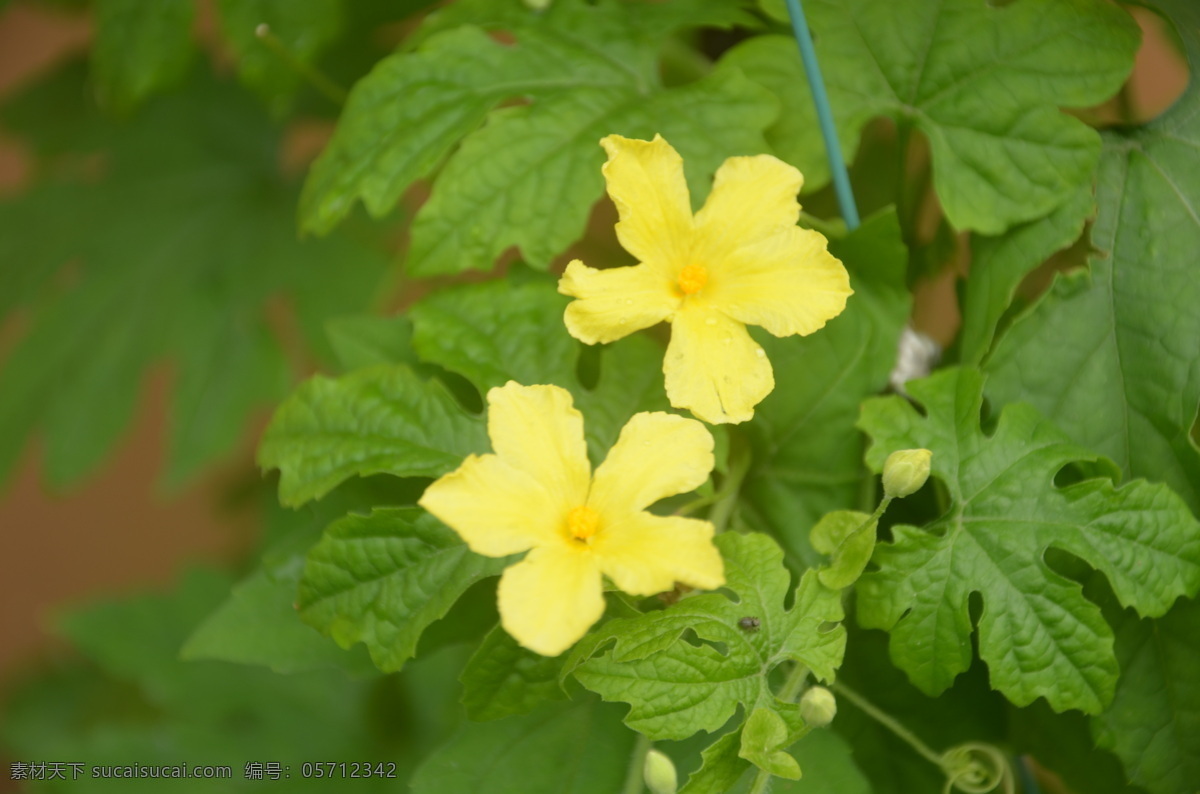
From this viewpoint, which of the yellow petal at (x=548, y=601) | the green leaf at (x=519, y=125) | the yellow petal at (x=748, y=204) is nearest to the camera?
the yellow petal at (x=548, y=601)

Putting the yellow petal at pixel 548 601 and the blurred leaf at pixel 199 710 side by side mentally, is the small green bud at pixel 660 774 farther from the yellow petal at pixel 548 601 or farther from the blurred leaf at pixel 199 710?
the blurred leaf at pixel 199 710

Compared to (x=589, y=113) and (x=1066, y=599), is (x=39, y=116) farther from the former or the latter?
(x=1066, y=599)

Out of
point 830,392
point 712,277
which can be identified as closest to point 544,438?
point 712,277

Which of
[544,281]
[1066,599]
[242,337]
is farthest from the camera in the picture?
[242,337]

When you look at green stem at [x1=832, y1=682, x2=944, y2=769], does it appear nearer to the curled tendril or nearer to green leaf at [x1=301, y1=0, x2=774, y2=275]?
the curled tendril

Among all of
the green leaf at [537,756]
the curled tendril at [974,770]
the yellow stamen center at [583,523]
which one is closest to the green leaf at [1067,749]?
the curled tendril at [974,770]

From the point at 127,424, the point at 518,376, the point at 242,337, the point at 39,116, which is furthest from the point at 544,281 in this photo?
the point at 39,116
